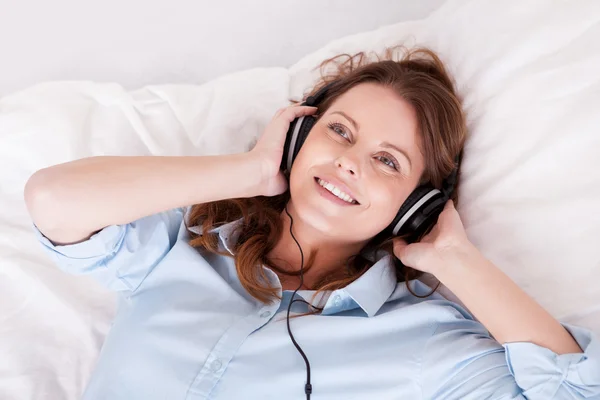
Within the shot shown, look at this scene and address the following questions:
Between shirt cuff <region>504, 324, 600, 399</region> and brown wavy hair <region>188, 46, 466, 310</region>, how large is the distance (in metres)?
0.37

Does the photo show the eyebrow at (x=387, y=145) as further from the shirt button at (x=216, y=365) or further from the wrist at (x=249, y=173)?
the shirt button at (x=216, y=365)

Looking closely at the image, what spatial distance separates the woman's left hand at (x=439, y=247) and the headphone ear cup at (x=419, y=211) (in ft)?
0.09

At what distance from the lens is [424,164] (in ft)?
4.65

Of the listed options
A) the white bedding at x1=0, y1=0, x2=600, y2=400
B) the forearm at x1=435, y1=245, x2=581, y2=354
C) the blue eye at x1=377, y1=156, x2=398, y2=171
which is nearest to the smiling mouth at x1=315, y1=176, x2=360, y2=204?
the blue eye at x1=377, y1=156, x2=398, y2=171

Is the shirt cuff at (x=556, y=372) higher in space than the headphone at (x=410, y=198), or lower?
lower

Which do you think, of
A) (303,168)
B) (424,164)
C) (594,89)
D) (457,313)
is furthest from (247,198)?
(594,89)

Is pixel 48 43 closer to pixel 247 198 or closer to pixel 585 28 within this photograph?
pixel 247 198

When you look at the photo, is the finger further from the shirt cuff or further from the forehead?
the shirt cuff

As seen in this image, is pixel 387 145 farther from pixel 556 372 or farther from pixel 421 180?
pixel 556 372

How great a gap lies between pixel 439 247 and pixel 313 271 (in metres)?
0.32

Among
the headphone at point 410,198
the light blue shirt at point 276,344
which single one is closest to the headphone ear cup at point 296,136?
the headphone at point 410,198

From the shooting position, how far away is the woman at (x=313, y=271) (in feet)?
3.88

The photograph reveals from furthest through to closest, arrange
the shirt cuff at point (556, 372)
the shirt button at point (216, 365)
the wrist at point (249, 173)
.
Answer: the wrist at point (249, 173) → the shirt button at point (216, 365) → the shirt cuff at point (556, 372)

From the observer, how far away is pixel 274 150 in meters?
1.40
